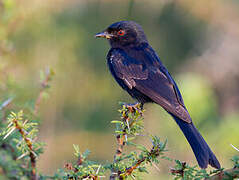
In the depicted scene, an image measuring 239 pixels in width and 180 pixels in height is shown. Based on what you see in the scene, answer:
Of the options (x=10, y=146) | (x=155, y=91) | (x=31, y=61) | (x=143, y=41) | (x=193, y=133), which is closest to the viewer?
(x=10, y=146)

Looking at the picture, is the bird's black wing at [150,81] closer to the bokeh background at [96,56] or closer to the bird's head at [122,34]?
the bird's head at [122,34]

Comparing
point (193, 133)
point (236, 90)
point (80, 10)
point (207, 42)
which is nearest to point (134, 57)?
point (193, 133)

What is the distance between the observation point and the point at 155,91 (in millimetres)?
3549

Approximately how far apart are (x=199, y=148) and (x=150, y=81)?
1.09m

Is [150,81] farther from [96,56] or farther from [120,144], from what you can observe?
[96,56]

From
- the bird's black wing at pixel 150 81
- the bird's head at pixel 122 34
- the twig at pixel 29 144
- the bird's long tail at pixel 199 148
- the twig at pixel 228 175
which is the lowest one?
the twig at pixel 228 175

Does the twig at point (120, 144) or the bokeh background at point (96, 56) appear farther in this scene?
the bokeh background at point (96, 56)

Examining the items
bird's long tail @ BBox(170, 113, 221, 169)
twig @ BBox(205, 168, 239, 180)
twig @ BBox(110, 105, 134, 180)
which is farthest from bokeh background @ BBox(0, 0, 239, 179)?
twig @ BBox(205, 168, 239, 180)

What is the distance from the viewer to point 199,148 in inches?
110

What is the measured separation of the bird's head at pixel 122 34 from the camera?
4.32 meters

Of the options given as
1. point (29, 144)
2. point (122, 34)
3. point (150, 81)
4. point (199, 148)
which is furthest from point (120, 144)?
point (122, 34)

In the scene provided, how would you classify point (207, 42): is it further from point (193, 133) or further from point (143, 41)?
point (193, 133)

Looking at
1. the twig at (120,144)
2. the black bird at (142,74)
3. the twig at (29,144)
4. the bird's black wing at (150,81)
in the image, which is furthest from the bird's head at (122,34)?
the twig at (29,144)

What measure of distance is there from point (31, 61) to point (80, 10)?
1.23 m
